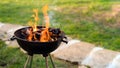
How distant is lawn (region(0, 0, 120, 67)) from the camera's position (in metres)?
6.41

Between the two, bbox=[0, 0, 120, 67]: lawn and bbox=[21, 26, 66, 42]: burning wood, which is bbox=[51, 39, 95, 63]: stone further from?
bbox=[21, 26, 66, 42]: burning wood

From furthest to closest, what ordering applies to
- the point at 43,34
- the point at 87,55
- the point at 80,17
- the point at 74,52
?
the point at 80,17 < the point at 74,52 < the point at 87,55 < the point at 43,34

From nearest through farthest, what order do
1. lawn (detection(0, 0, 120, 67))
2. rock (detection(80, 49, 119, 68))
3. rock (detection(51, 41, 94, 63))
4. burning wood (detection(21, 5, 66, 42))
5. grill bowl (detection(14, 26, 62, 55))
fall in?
grill bowl (detection(14, 26, 62, 55)) < burning wood (detection(21, 5, 66, 42)) < rock (detection(80, 49, 119, 68)) < rock (detection(51, 41, 94, 63)) < lawn (detection(0, 0, 120, 67))

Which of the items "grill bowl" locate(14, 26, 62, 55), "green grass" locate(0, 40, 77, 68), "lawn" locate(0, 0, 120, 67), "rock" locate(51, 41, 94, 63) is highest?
"grill bowl" locate(14, 26, 62, 55)

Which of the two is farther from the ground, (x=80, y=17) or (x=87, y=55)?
(x=80, y=17)

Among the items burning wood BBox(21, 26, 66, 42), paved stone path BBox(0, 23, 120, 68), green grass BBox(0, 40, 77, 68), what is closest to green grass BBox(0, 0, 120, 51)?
paved stone path BBox(0, 23, 120, 68)

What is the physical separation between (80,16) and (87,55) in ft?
7.62

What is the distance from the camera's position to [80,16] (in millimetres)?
7566

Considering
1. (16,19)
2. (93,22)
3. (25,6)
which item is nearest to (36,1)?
(25,6)

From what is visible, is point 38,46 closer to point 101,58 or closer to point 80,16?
point 101,58

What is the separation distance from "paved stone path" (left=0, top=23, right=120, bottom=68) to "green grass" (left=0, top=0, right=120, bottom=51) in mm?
372

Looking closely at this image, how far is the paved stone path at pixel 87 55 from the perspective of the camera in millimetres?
5090

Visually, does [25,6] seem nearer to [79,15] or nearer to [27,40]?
[79,15]

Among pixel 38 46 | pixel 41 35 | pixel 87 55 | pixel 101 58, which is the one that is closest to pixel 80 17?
pixel 87 55
